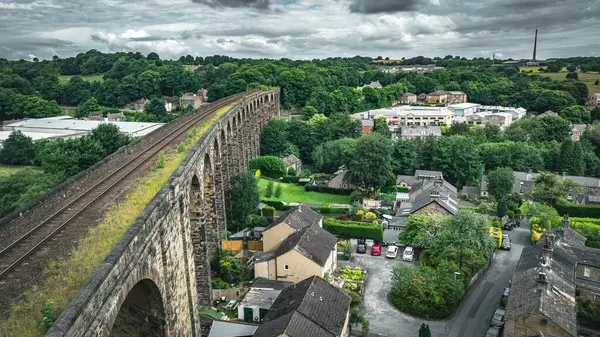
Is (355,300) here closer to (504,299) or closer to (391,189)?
(504,299)

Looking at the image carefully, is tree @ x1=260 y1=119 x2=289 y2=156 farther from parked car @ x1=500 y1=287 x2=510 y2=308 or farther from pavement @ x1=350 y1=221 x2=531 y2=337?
parked car @ x1=500 y1=287 x2=510 y2=308

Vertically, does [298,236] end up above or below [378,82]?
below

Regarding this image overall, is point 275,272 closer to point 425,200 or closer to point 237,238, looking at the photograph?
point 237,238

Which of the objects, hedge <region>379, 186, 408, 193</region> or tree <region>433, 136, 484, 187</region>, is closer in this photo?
hedge <region>379, 186, 408, 193</region>

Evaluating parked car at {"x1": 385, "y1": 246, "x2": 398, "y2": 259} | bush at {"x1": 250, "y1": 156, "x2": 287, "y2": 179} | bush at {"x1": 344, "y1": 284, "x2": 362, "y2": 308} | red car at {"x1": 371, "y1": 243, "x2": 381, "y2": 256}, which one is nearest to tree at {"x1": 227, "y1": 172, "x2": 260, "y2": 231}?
red car at {"x1": 371, "y1": 243, "x2": 381, "y2": 256}

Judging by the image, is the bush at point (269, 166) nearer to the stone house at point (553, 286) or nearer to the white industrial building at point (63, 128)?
the white industrial building at point (63, 128)

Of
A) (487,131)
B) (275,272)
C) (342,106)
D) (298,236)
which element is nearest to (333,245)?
(298,236)

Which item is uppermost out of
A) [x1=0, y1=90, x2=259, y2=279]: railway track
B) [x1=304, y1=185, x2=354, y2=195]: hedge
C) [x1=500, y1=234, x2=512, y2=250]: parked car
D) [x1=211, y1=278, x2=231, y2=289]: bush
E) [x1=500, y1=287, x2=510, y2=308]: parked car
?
[x1=0, y1=90, x2=259, y2=279]: railway track
